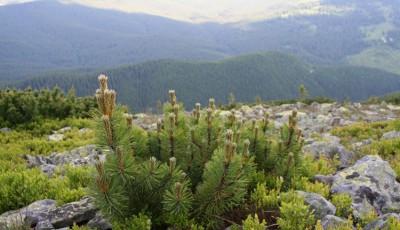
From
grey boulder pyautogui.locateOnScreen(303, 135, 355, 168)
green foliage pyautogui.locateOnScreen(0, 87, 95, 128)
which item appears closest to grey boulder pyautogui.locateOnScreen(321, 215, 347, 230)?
grey boulder pyautogui.locateOnScreen(303, 135, 355, 168)

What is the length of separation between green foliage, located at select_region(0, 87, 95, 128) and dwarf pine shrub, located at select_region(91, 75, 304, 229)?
12575mm

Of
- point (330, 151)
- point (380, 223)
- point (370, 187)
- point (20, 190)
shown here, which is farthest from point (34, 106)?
point (380, 223)

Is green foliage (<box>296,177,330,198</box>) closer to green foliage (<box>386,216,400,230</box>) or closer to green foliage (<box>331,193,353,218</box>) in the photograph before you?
green foliage (<box>331,193,353,218</box>)

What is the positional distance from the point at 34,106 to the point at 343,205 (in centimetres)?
1649

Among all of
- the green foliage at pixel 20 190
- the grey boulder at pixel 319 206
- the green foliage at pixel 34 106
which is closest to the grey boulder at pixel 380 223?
Answer: the grey boulder at pixel 319 206

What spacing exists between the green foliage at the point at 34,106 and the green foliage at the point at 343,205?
44.5 ft

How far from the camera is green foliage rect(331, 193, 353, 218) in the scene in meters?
6.49

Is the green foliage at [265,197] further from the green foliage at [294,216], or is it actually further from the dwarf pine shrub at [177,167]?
the green foliage at [294,216]

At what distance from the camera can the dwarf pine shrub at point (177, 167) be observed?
5.27 metres

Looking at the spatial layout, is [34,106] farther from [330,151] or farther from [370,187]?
[370,187]

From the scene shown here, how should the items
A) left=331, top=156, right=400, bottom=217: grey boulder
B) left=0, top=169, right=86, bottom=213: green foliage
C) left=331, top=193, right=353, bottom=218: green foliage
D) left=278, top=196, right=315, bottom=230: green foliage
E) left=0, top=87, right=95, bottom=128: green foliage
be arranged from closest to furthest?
left=278, top=196, right=315, bottom=230: green foliage < left=331, top=193, right=353, bottom=218: green foliage < left=331, top=156, right=400, bottom=217: grey boulder < left=0, top=169, right=86, bottom=213: green foliage < left=0, top=87, right=95, bottom=128: green foliage

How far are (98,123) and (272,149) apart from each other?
323 cm

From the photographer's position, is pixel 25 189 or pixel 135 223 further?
pixel 25 189

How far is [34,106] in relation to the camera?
19.8m
